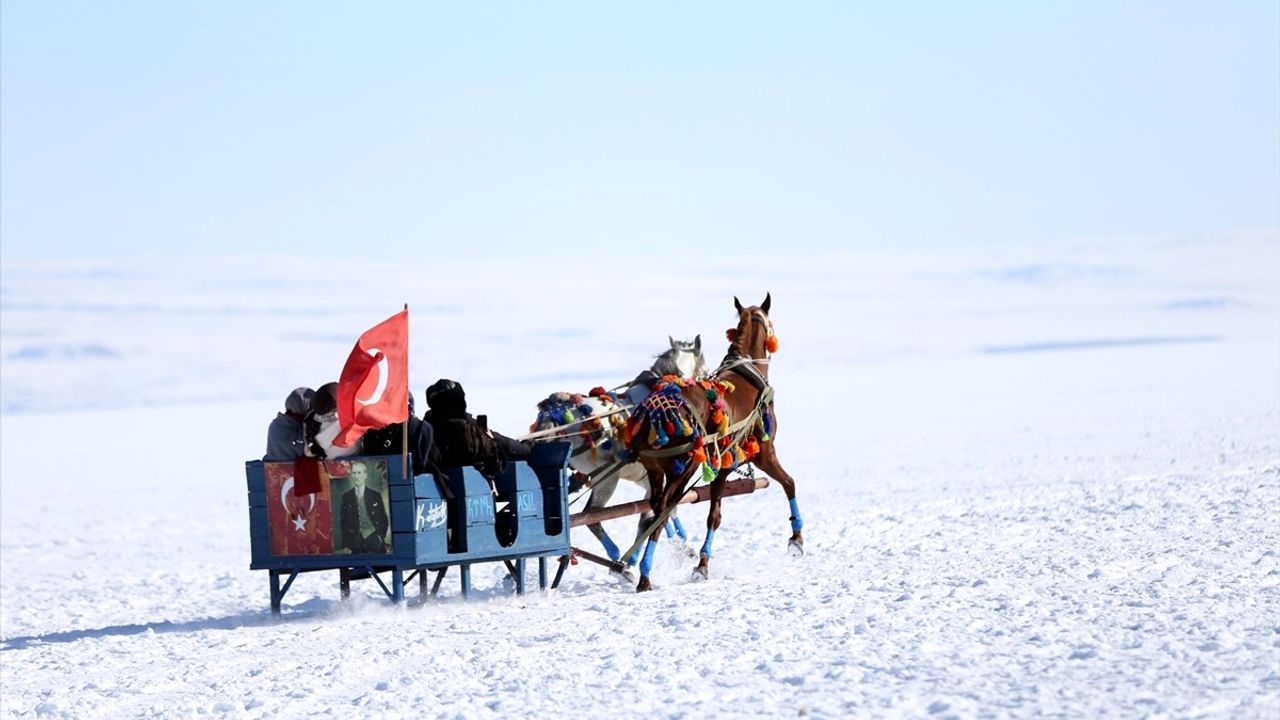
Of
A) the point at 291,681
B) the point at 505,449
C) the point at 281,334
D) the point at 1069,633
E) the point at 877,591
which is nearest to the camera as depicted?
the point at 1069,633

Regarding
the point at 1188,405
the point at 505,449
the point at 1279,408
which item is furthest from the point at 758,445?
the point at 1188,405

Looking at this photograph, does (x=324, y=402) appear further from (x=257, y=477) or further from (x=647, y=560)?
(x=647, y=560)

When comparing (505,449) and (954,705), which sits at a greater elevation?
(505,449)

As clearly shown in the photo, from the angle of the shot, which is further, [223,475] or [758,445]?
[223,475]

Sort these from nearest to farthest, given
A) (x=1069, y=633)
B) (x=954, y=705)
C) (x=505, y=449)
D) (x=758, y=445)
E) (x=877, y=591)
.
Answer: (x=954, y=705) → (x=1069, y=633) → (x=877, y=591) → (x=505, y=449) → (x=758, y=445)

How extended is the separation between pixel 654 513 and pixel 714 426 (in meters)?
0.64

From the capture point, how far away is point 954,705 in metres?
6.86

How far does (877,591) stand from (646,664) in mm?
2011

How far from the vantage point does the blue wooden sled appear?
1033cm

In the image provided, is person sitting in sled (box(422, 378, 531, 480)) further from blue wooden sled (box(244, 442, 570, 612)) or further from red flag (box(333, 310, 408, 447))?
red flag (box(333, 310, 408, 447))

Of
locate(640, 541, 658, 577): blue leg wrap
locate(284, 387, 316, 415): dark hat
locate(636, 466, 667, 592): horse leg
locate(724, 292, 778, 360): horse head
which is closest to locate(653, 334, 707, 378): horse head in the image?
locate(724, 292, 778, 360): horse head

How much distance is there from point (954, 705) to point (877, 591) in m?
2.99

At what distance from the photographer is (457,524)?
35.0 feet

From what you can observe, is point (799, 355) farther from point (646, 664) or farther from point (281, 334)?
point (646, 664)
